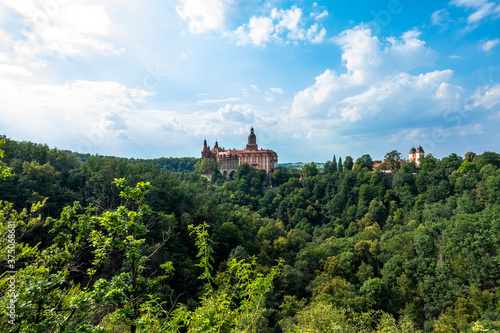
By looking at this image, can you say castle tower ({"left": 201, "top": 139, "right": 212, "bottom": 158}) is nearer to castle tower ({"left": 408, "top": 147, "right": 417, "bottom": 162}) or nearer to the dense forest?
the dense forest

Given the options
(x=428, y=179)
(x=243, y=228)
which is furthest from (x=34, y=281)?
(x=428, y=179)

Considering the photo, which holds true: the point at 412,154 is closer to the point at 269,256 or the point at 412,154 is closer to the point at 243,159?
the point at 243,159

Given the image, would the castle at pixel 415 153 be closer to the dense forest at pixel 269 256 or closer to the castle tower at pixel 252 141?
the dense forest at pixel 269 256

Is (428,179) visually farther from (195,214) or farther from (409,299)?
(195,214)

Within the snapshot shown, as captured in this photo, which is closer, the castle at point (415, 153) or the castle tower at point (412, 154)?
the castle at point (415, 153)

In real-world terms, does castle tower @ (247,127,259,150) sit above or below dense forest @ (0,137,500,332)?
above

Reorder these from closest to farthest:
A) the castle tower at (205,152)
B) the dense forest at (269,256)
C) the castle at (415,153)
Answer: the dense forest at (269,256)
the castle at (415,153)
the castle tower at (205,152)

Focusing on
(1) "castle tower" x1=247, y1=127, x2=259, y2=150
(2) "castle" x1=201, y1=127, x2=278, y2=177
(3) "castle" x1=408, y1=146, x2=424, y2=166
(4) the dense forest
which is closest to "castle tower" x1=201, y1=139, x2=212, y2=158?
(2) "castle" x1=201, y1=127, x2=278, y2=177

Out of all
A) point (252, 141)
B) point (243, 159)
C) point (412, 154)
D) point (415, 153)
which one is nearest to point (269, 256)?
point (243, 159)

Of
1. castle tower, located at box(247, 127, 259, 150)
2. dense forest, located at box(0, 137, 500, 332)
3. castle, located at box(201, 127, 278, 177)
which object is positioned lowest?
dense forest, located at box(0, 137, 500, 332)

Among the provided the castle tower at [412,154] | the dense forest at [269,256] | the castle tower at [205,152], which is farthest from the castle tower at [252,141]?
the dense forest at [269,256]

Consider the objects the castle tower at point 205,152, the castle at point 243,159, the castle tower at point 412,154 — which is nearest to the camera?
the castle tower at point 412,154

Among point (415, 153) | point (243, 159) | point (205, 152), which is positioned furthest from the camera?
point (205, 152)

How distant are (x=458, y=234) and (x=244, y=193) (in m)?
39.3
